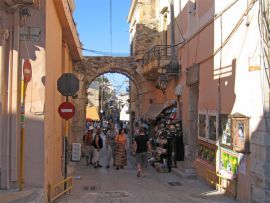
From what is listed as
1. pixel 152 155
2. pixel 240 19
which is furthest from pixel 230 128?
pixel 152 155

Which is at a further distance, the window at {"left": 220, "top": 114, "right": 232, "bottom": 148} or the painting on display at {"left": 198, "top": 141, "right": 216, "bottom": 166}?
the painting on display at {"left": 198, "top": 141, "right": 216, "bottom": 166}

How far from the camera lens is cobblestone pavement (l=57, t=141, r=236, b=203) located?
9.58 metres

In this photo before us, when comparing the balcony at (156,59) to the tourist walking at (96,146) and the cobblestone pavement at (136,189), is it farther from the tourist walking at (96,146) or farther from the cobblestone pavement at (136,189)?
the cobblestone pavement at (136,189)

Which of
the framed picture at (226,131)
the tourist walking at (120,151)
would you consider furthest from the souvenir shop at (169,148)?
the framed picture at (226,131)

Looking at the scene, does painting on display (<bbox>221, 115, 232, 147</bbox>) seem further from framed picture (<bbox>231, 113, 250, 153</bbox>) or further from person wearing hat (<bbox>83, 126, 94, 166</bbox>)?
person wearing hat (<bbox>83, 126, 94, 166</bbox>)

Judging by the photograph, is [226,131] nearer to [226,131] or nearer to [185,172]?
[226,131]

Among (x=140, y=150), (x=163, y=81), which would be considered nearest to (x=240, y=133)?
(x=140, y=150)

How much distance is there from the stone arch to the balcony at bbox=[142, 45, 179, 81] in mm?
3164

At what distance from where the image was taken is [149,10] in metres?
25.8

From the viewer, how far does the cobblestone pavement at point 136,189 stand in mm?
9578

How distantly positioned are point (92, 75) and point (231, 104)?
608 inches

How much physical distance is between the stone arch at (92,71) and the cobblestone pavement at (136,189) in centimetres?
885

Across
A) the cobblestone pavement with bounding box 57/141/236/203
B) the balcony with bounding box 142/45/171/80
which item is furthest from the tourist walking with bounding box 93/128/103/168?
the balcony with bounding box 142/45/171/80

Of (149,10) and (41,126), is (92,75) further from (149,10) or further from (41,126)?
(41,126)
